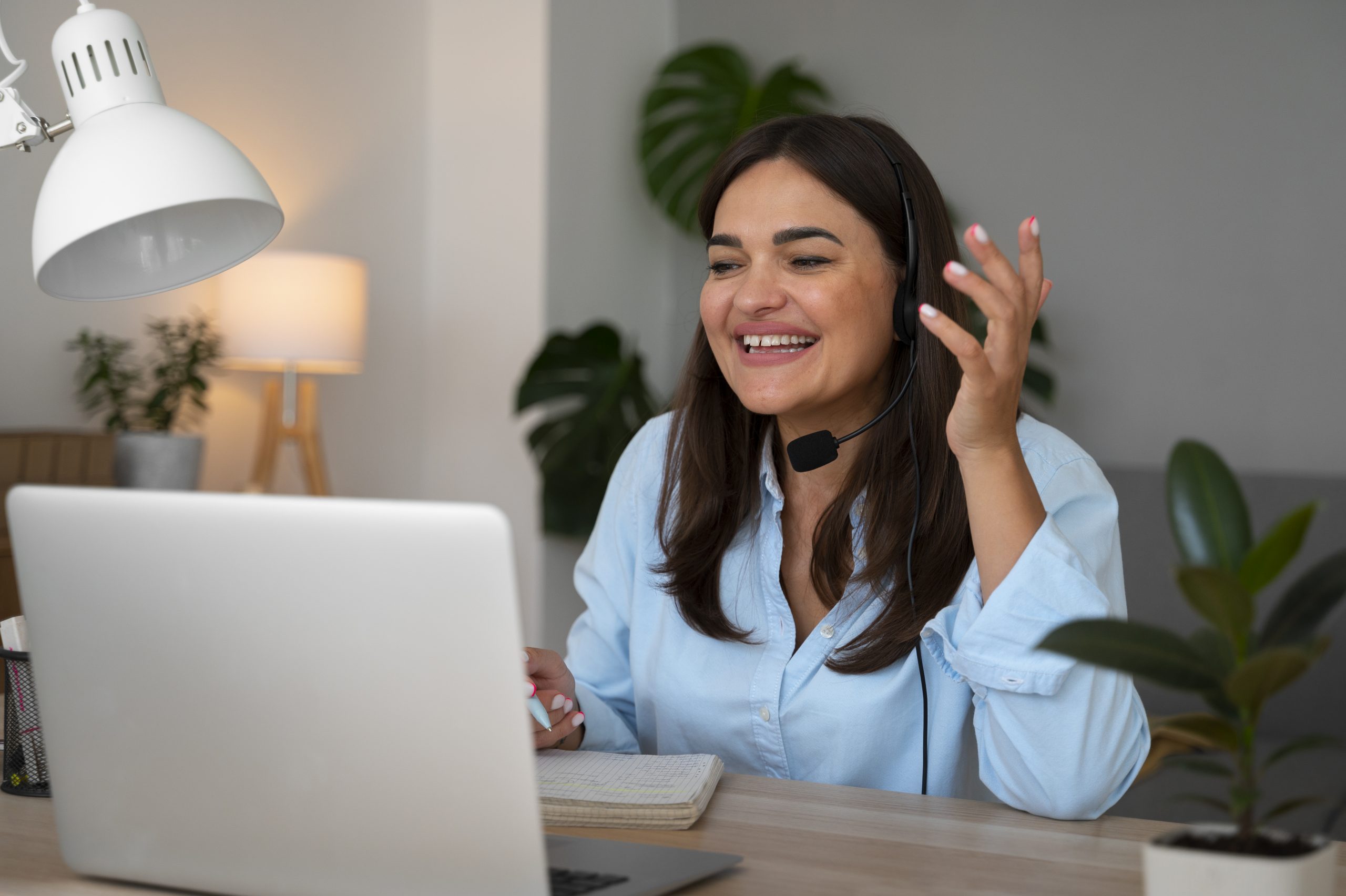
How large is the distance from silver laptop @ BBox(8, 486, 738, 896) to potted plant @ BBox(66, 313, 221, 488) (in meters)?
1.97

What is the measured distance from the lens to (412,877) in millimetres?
706

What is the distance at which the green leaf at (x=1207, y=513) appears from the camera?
0.59 m

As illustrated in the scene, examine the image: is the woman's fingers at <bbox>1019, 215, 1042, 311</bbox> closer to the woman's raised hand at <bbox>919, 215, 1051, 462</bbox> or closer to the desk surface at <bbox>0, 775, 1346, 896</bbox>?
the woman's raised hand at <bbox>919, 215, 1051, 462</bbox>

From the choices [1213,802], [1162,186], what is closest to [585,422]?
[1162,186]

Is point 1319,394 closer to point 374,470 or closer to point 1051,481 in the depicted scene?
point 1051,481

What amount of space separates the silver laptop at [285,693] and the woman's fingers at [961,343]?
0.37 meters

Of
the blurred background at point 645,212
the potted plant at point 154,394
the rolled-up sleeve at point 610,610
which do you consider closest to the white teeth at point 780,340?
the rolled-up sleeve at point 610,610

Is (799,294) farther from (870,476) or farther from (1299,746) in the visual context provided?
(1299,746)

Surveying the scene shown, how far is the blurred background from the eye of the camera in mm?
3092

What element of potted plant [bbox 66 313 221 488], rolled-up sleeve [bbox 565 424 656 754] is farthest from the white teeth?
potted plant [bbox 66 313 221 488]

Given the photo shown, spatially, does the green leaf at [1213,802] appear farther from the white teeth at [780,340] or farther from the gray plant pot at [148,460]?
the gray plant pot at [148,460]

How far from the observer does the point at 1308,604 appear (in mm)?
580

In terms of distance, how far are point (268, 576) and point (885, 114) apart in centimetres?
328

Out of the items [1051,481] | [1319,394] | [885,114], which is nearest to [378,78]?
[885,114]
